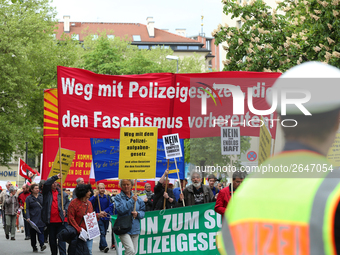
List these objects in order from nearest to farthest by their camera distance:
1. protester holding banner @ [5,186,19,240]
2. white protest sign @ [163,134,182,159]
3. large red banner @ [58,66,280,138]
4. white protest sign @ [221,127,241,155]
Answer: white protest sign @ [221,127,241,155], large red banner @ [58,66,280,138], white protest sign @ [163,134,182,159], protester holding banner @ [5,186,19,240]

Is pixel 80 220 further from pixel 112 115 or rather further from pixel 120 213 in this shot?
pixel 112 115

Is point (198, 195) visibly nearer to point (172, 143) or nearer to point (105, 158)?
point (172, 143)

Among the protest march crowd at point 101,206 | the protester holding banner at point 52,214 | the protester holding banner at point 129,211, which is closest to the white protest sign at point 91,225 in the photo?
the protest march crowd at point 101,206

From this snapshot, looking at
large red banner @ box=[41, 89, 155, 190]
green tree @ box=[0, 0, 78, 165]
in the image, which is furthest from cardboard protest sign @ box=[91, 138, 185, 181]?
green tree @ box=[0, 0, 78, 165]

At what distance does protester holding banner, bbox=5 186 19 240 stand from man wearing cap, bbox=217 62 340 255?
694 inches

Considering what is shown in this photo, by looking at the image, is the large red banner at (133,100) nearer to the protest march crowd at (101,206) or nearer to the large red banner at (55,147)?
the protest march crowd at (101,206)

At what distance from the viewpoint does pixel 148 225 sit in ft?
31.9

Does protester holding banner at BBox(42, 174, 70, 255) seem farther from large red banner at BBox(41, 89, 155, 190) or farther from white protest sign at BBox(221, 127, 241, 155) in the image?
white protest sign at BBox(221, 127, 241, 155)

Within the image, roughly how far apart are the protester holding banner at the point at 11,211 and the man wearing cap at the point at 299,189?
17623mm

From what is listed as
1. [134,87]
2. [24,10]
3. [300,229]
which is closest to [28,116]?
[24,10]

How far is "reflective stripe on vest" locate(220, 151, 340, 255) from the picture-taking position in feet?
3.88

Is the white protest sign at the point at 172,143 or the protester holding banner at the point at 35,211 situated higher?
the white protest sign at the point at 172,143

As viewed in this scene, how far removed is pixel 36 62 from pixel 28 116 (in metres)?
3.22

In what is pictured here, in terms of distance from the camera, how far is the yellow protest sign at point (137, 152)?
9.31m
